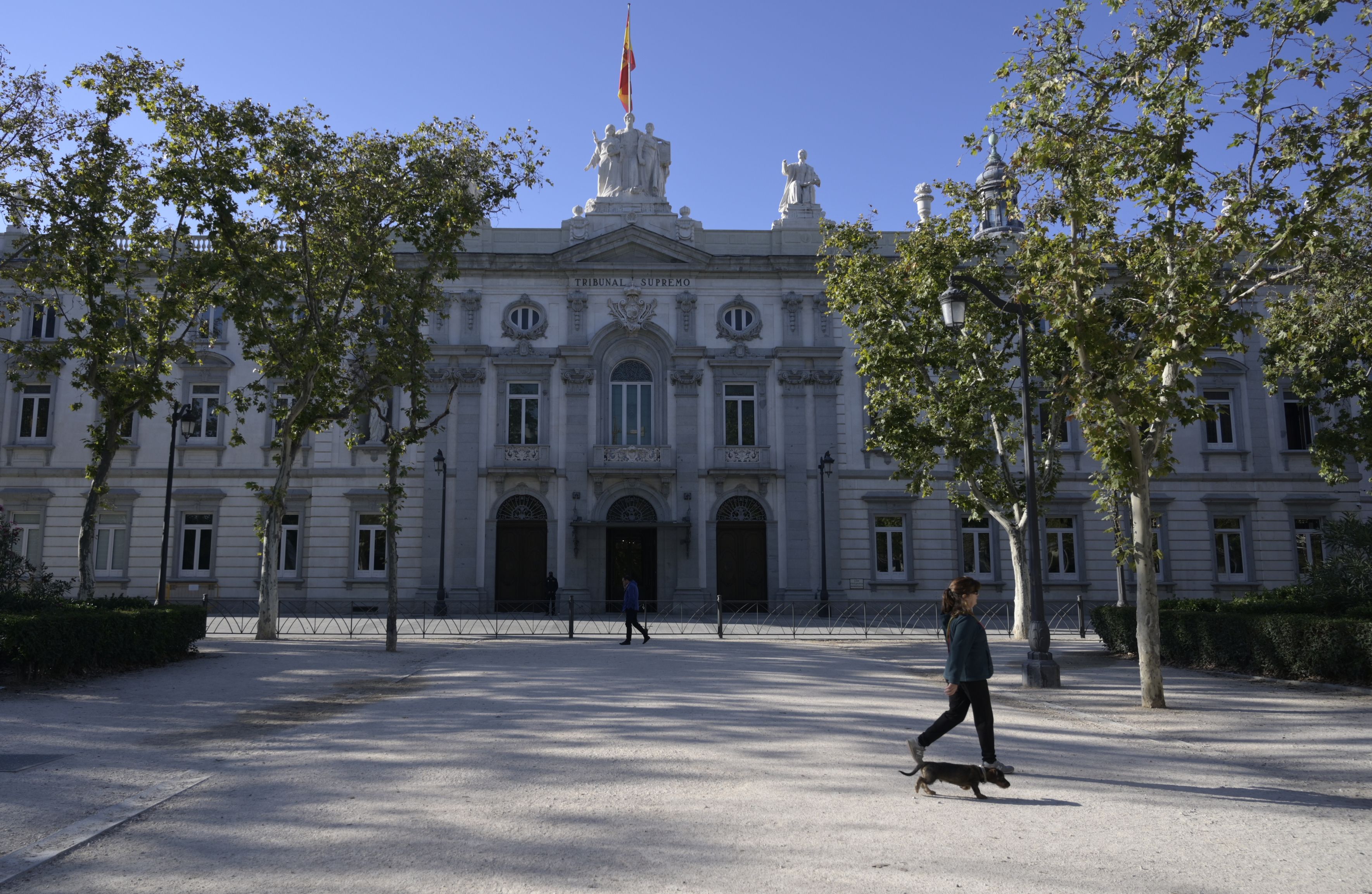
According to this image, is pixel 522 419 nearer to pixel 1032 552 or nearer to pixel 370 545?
pixel 370 545

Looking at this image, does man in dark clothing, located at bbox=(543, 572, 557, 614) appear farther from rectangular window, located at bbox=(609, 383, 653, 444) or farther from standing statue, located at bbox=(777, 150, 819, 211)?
standing statue, located at bbox=(777, 150, 819, 211)

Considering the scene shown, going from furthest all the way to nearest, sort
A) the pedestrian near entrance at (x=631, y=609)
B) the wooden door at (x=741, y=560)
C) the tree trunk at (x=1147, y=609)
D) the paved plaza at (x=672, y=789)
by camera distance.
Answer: the wooden door at (x=741, y=560) < the pedestrian near entrance at (x=631, y=609) < the tree trunk at (x=1147, y=609) < the paved plaza at (x=672, y=789)

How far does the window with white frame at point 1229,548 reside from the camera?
33.7 metres

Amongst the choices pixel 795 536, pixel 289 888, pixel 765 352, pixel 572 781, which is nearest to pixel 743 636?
pixel 795 536

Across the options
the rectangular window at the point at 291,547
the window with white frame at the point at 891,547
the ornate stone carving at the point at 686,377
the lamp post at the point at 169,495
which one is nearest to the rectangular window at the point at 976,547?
the window with white frame at the point at 891,547

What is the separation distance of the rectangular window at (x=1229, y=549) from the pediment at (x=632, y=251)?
20.7 m

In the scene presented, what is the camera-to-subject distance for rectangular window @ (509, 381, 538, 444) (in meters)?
33.8

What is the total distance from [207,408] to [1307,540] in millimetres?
39473

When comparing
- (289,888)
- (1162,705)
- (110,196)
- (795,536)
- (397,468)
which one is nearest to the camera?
(289,888)

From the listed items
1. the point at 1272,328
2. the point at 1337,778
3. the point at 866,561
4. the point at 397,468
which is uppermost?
the point at 1272,328

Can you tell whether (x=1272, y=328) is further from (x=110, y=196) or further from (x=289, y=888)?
(x=110, y=196)

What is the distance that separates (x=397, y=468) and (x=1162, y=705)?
620 inches

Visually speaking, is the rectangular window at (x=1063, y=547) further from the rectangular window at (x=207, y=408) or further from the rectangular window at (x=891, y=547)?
the rectangular window at (x=207, y=408)

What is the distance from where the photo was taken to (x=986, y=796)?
719 cm
